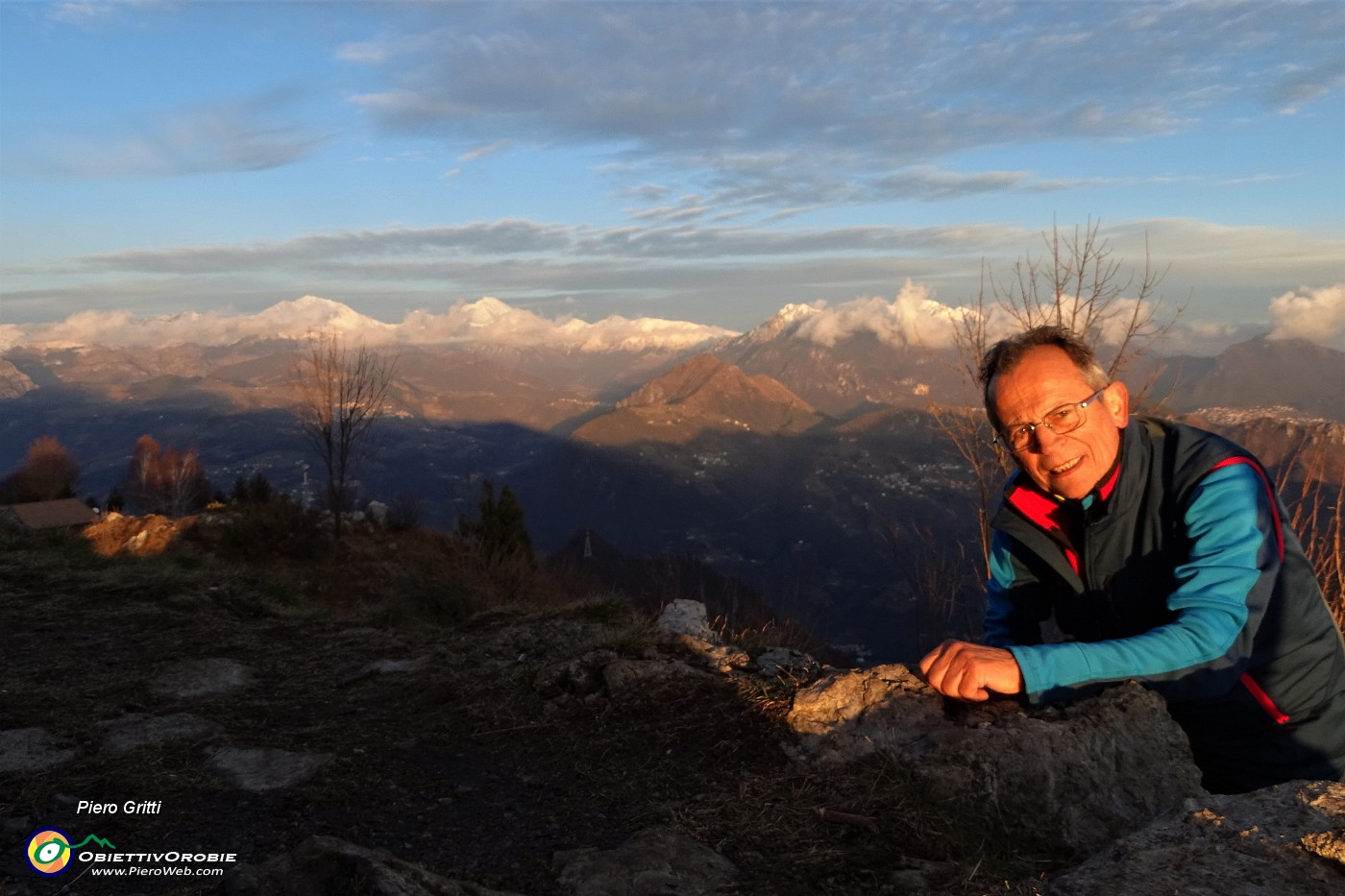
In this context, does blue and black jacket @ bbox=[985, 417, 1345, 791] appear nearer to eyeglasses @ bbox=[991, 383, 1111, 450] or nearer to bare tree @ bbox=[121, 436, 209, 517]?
eyeglasses @ bbox=[991, 383, 1111, 450]

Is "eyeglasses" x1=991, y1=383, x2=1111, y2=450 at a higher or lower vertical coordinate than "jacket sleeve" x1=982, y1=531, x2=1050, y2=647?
higher

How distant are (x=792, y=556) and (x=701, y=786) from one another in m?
162

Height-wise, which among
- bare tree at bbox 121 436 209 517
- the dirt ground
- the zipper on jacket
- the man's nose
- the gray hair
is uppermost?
the gray hair

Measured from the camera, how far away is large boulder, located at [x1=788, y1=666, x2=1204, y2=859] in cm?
279

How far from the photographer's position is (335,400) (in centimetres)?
2628

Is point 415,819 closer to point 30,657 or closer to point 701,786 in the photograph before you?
point 701,786

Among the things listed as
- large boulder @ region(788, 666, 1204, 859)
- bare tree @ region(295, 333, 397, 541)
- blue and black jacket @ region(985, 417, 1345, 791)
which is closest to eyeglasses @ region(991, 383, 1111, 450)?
blue and black jacket @ region(985, 417, 1345, 791)

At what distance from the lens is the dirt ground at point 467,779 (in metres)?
2.72

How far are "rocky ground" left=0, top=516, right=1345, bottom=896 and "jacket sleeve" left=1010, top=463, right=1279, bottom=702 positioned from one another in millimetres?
328

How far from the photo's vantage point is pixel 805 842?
8.90 feet

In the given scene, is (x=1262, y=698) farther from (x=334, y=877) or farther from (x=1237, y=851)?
(x=334, y=877)

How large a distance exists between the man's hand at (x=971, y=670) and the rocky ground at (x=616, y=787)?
263 millimetres

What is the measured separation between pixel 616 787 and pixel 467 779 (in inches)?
27.2

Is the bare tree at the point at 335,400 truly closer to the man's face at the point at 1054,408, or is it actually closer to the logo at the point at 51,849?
the logo at the point at 51,849
